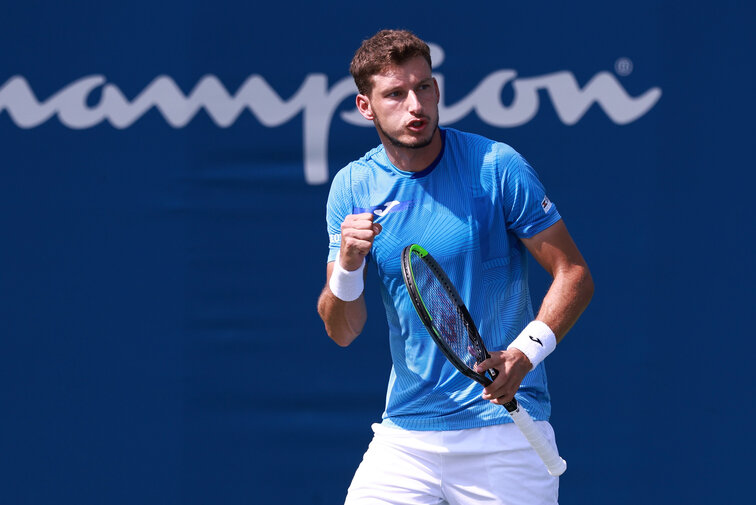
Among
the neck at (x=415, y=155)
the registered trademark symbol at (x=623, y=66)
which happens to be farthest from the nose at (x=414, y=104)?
the registered trademark symbol at (x=623, y=66)

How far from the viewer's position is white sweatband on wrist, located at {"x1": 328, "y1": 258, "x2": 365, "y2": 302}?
8.51 feet

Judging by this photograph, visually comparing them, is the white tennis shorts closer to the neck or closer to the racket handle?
the racket handle

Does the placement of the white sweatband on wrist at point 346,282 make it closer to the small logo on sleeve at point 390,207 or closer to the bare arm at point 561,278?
the small logo on sleeve at point 390,207

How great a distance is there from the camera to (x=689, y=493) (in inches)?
150

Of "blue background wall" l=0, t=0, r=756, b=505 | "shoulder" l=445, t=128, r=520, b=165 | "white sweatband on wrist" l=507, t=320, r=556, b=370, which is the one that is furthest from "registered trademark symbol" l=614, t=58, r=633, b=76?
"white sweatband on wrist" l=507, t=320, r=556, b=370

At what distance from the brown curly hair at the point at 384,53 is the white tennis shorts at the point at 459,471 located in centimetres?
97

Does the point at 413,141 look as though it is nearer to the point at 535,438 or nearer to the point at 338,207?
the point at 338,207

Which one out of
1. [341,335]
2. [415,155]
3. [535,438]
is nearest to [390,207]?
[415,155]

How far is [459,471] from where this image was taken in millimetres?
2674

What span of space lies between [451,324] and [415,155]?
0.48 meters

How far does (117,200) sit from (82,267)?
303 millimetres

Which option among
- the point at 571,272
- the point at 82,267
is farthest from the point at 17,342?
the point at 571,272

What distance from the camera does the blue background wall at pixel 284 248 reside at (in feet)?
12.5

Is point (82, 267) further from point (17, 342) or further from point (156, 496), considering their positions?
point (156, 496)
